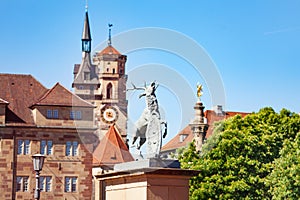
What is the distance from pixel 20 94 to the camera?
78.9 metres

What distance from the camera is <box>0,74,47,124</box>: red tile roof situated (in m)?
76.4

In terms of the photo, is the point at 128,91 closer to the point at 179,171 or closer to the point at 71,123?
the point at 179,171

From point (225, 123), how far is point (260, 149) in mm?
5350

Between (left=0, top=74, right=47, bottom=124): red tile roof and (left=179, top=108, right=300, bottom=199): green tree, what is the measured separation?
30.3 meters

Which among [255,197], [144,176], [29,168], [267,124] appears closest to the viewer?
[144,176]

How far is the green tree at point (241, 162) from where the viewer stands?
46719 millimetres

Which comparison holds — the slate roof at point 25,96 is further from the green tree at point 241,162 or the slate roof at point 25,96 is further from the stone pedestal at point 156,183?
the stone pedestal at point 156,183

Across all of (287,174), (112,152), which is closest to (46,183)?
(112,152)

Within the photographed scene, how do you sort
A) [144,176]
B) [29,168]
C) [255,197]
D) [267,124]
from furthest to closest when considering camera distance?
[29,168]
[267,124]
[255,197]
[144,176]

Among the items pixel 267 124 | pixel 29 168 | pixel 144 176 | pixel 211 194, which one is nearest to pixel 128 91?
pixel 144 176

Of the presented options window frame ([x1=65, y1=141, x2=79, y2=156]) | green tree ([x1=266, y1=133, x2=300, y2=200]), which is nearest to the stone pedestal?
green tree ([x1=266, y1=133, x2=300, y2=200])

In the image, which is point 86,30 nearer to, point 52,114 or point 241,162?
point 52,114

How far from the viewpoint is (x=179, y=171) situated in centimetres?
1783

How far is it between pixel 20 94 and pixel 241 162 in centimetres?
3643
